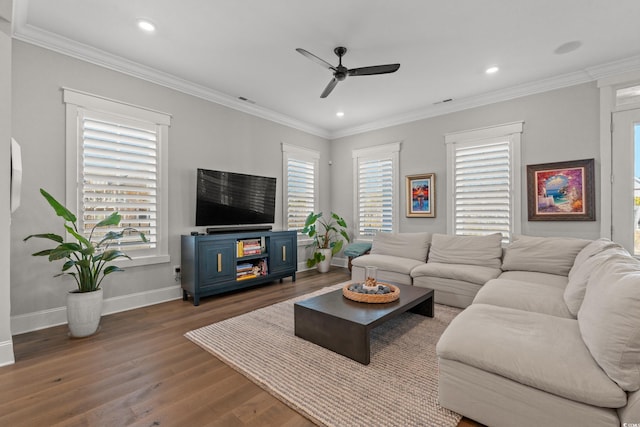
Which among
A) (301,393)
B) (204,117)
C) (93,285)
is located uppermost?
(204,117)

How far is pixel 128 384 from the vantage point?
1.98 metres

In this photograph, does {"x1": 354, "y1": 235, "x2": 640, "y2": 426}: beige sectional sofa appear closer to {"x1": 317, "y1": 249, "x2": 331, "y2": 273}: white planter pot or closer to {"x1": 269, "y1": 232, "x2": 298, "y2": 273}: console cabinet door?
{"x1": 269, "y1": 232, "x2": 298, "y2": 273}: console cabinet door

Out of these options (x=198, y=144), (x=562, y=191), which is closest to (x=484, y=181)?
(x=562, y=191)

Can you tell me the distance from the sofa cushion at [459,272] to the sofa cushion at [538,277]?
18 centimetres

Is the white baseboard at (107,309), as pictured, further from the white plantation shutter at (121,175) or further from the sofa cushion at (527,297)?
the sofa cushion at (527,297)

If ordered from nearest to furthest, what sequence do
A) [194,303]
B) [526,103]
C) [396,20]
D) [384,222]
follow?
[396,20]
[194,303]
[526,103]
[384,222]

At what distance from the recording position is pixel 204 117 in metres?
4.19

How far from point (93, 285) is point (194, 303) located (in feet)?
3.62

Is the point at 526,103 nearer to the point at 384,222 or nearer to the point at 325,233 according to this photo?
the point at 384,222

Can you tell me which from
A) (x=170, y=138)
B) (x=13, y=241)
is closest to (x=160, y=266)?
(x=13, y=241)

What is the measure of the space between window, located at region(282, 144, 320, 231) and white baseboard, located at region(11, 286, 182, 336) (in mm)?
2276

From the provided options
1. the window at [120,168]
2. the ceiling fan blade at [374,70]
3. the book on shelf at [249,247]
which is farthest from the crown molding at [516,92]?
the window at [120,168]

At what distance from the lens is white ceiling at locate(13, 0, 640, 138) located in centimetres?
252

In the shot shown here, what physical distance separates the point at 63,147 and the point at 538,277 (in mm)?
5202
